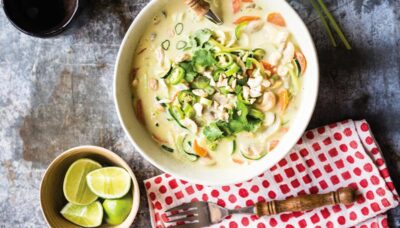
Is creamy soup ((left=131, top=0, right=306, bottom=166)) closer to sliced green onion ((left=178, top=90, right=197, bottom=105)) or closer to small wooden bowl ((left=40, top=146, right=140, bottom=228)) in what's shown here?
sliced green onion ((left=178, top=90, right=197, bottom=105))

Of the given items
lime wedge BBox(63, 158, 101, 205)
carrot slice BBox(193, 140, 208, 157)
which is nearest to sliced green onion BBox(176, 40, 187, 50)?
carrot slice BBox(193, 140, 208, 157)

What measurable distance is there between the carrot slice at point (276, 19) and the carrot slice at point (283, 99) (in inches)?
9.2

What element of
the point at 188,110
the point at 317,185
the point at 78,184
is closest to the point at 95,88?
the point at 78,184

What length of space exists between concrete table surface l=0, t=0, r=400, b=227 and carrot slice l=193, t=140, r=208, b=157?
0.99 feet

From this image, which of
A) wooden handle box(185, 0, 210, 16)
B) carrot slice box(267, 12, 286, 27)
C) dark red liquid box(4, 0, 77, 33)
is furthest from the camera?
dark red liquid box(4, 0, 77, 33)

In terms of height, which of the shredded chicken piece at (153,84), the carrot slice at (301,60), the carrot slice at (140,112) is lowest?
the carrot slice at (140,112)

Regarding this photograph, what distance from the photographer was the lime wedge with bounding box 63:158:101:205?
2.29 meters

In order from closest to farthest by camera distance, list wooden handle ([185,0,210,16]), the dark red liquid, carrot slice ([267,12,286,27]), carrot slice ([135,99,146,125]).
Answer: wooden handle ([185,0,210,16]), carrot slice ([267,12,286,27]), carrot slice ([135,99,146,125]), the dark red liquid

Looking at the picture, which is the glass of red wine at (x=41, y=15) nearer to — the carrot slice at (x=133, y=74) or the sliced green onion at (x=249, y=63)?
the carrot slice at (x=133, y=74)

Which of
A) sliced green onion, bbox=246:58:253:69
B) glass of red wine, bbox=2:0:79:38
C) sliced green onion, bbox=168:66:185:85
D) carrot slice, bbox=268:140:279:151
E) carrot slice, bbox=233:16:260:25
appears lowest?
glass of red wine, bbox=2:0:79:38

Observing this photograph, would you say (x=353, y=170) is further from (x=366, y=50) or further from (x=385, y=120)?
(x=366, y=50)

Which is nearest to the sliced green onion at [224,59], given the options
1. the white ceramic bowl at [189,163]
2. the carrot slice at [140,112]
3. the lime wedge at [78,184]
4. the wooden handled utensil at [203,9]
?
the wooden handled utensil at [203,9]

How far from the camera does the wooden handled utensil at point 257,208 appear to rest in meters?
2.20

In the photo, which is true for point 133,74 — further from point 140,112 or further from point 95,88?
point 95,88
